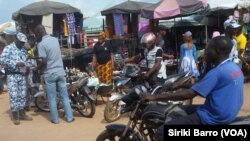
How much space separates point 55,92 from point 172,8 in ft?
20.7

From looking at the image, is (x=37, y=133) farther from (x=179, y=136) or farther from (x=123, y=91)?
(x=179, y=136)

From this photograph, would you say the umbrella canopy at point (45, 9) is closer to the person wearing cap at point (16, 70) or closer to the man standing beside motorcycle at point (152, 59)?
the person wearing cap at point (16, 70)

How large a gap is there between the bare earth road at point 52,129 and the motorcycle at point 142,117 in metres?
2.29

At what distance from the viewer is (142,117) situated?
157 inches

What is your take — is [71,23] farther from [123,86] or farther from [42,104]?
[123,86]

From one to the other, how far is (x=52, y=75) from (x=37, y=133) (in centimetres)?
111

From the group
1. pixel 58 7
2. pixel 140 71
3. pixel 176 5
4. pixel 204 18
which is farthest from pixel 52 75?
pixel 58 7

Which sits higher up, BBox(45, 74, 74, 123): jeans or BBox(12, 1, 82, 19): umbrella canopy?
BBox(12, 1, 82, 19): umbrella canopy

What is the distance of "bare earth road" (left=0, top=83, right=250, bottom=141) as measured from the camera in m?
6.64

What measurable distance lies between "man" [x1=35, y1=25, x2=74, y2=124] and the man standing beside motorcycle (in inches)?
63.3

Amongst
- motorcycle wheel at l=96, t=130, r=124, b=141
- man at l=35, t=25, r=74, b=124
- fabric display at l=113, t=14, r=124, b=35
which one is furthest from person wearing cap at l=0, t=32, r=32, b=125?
fabric display at l=113, t=14, r=124, b=35

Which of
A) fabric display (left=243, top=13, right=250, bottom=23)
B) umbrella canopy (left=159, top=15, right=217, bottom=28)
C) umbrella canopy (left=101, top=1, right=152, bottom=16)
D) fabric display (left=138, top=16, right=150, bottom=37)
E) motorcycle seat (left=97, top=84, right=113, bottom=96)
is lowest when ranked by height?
motorcycle seat (left=97, top=84, right=113, bottom=96)

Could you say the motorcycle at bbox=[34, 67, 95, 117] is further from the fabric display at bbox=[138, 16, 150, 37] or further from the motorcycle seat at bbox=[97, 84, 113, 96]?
the fabric display at bbox=[138, 16, 150, 37]

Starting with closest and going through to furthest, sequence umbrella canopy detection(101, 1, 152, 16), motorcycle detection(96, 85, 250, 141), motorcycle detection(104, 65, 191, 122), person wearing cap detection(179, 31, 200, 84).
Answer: motorcycle detection(96, 85, 250, 141) < motorcycle detection(104, 65, 191, 122) < person wearing cap detection(179, 31, 200, 84) < umbrella canopy detection(101, 1, 152, 16)
